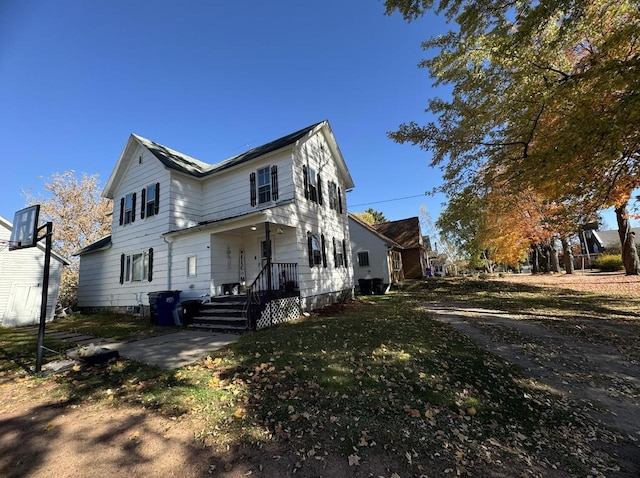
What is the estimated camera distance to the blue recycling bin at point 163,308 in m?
10.2

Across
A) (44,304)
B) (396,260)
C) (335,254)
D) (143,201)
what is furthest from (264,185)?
(396,260)

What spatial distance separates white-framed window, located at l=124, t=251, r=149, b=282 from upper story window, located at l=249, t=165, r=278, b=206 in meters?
5.88

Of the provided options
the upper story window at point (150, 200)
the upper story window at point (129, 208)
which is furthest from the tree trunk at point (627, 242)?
the upper story window at point (129, 208)

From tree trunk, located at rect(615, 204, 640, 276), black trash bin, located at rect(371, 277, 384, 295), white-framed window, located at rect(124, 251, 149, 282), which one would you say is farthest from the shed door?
tree trunk, located at rect(615, 204, 640, 276)

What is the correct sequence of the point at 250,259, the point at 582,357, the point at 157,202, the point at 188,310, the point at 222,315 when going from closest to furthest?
the point at 582,357 → the point at 222,315 → the point at 188,310 → the point at 250,259 → the point at 157,202

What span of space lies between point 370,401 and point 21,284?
1778cm

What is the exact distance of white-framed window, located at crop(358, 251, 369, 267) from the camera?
22.7 m

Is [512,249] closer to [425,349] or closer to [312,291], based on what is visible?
[312,291]

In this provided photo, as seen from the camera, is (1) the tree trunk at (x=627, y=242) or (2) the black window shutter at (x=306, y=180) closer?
(2) the black window shutter at (x=306, y=180)

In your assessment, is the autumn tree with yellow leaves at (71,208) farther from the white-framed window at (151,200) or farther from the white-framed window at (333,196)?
the white-framed window at (333,196)

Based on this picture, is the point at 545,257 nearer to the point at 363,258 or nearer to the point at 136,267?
the point at 363,258

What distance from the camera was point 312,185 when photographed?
1294 cm

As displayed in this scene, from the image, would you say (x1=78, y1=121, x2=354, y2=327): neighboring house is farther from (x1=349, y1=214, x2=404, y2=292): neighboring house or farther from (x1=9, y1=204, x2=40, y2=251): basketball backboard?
(x1=349, y1=214, x2=404, y2=292): neighboring house

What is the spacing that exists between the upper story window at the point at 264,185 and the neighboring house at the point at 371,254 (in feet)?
37.3
